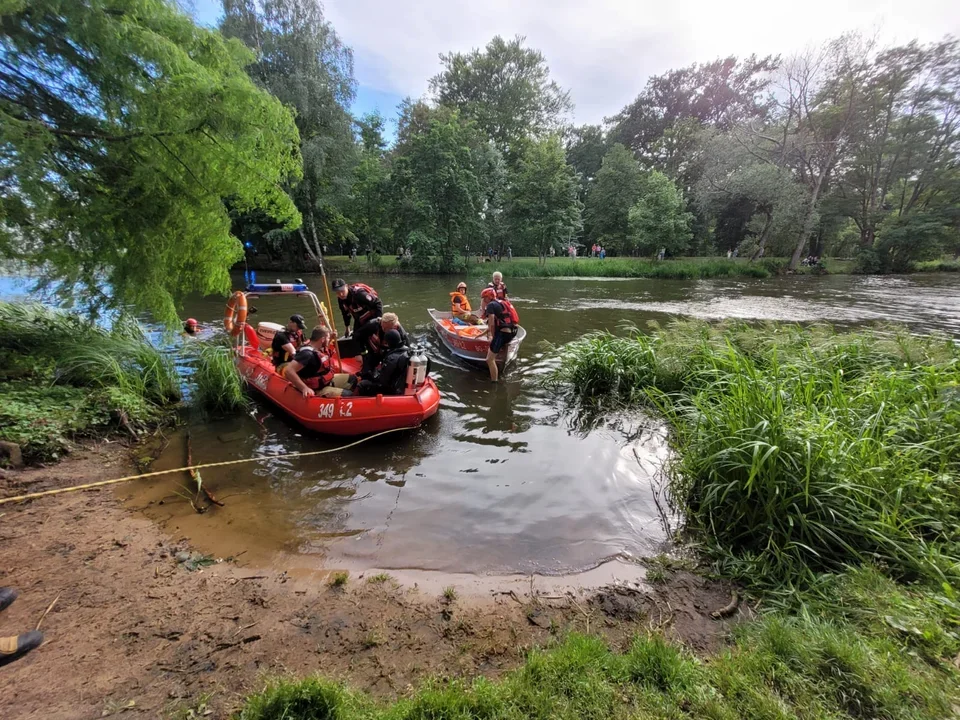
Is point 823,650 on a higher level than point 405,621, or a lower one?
higher

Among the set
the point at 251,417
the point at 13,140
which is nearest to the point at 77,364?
the point at 251,417

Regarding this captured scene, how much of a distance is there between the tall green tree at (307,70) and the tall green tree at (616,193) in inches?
778

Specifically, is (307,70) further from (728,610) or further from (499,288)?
(728,610)

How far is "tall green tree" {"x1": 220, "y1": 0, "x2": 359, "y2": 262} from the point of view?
2073cm

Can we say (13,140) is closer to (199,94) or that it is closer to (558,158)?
(199,94)

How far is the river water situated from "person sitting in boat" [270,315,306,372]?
0.77m

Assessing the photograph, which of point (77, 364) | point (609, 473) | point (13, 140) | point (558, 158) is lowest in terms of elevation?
point (609, 473)

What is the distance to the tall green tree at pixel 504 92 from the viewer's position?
38.3 m

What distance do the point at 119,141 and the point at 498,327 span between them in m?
5.79

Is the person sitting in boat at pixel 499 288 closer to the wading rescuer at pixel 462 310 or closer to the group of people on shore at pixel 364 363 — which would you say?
the wading rescuer at pixel 462 310

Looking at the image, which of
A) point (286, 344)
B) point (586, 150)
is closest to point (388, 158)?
point (586, 150)

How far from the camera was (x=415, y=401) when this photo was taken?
18.9ft

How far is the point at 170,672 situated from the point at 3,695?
25.2 inches

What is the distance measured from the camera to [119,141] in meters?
5.20
